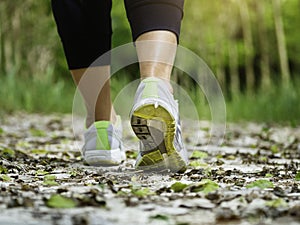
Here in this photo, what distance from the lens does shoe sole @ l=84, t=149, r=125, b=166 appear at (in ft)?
7.77

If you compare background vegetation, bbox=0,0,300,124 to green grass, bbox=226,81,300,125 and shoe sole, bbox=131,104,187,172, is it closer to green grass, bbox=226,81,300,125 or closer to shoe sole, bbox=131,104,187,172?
green grass, bbox=226,81,300,125

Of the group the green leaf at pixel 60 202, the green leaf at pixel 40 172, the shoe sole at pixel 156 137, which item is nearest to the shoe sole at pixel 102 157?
the green leaf at pixel 40 172

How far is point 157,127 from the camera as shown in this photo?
178 cm

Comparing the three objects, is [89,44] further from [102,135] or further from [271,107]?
[271,107]

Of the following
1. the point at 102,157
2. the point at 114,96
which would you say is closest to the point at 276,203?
the point at 102,157

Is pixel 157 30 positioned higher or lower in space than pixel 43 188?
higher

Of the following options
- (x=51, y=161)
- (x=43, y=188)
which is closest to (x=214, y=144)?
(x=51, y=161)

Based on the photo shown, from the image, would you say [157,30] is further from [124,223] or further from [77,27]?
[124,223]

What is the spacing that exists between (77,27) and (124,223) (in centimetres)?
137

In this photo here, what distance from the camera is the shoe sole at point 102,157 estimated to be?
2367 millimetres

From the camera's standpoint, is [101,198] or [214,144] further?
[214,144]

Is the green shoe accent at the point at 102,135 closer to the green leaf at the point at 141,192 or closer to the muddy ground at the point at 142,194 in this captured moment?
the muddy ground at the point at 142,194

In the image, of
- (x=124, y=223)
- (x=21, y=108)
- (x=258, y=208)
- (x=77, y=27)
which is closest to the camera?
(x=124, y=223)

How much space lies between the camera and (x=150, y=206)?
1349 millimetres
